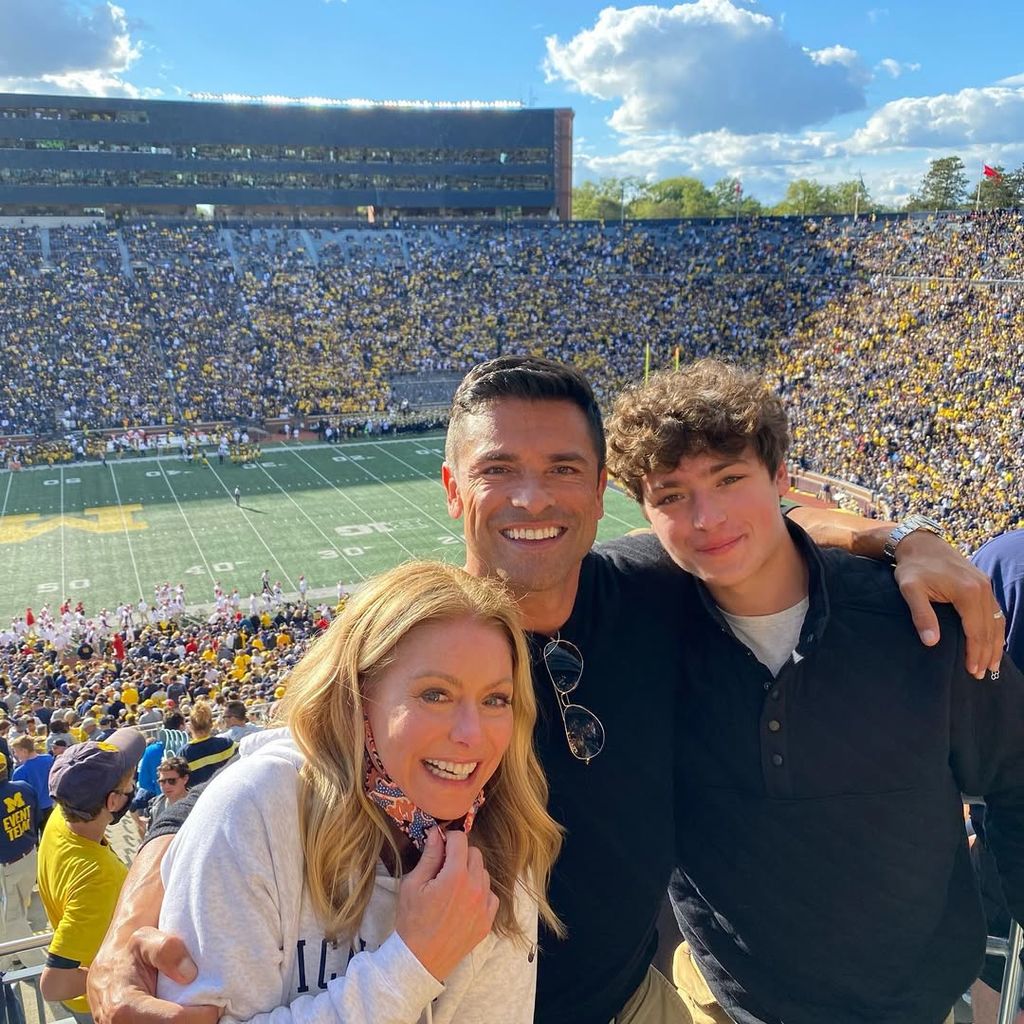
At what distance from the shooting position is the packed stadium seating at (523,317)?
27.8 metres

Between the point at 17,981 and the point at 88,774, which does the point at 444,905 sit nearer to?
the point at 17,981

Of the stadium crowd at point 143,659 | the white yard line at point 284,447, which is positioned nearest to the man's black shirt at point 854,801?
the stadium crowd at point 143,659

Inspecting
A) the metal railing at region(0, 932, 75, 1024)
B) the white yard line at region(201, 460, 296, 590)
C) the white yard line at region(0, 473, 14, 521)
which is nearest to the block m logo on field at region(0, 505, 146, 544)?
the white yard line at region(0, 473, 14, 521)

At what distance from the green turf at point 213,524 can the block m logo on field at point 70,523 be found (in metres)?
0.05

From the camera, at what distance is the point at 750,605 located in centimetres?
244

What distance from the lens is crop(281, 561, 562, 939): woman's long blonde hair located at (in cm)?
167

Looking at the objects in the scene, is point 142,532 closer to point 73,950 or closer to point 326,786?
point 73,950

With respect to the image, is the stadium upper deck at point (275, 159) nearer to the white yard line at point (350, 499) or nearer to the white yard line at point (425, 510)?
the white yard line at point (425, 510)

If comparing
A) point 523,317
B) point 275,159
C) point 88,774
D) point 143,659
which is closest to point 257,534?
point 143,659

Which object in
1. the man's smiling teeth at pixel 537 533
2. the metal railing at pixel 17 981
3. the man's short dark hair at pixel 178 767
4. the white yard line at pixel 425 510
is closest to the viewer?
the man's smiling teeth at pixel 537 533

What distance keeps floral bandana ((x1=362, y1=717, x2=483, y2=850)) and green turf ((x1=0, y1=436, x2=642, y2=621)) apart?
58.2ft

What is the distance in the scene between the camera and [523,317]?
42688 millimetres

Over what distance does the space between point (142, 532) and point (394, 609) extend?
75.8ft

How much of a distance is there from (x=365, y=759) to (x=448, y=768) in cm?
17
